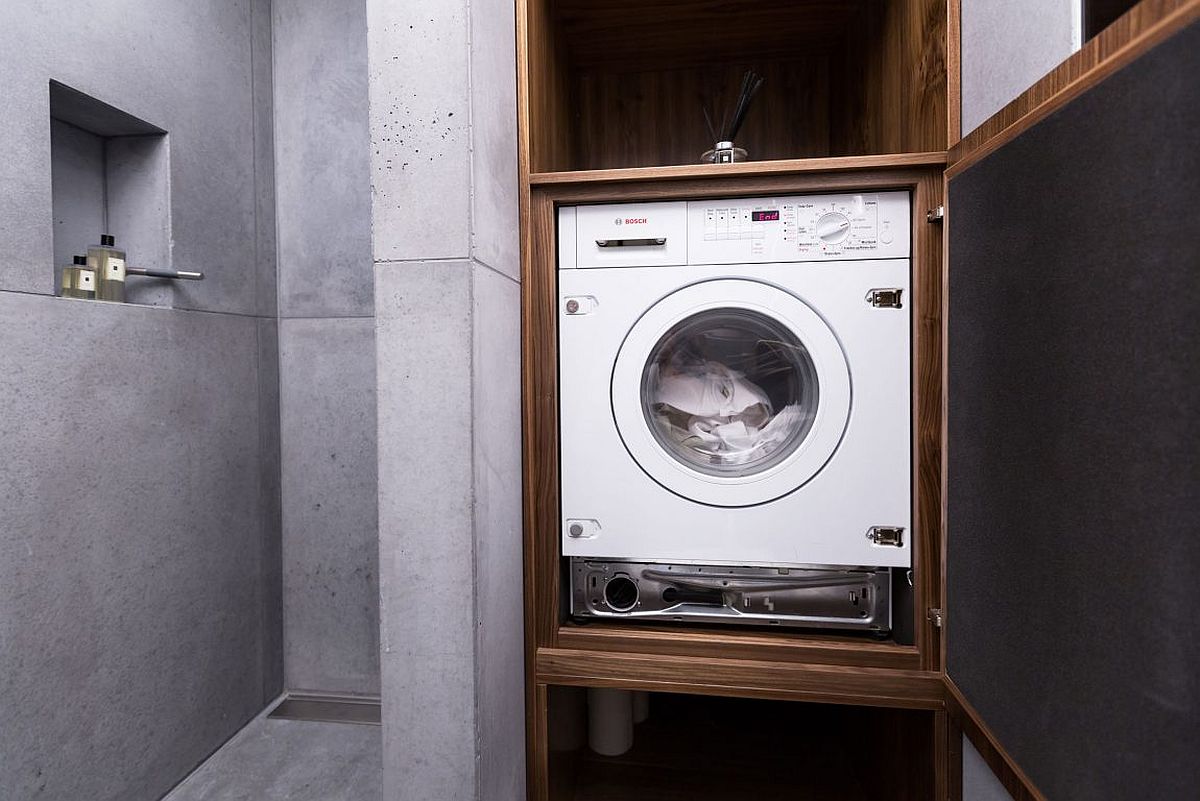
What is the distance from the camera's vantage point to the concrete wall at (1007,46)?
101 cm

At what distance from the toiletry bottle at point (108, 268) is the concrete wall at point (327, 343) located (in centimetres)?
63

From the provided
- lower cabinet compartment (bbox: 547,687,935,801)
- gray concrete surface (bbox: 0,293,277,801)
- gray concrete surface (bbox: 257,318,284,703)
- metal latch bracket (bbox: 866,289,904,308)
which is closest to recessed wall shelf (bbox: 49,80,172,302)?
gray concrete surface (bbox: 0,293,277,801)

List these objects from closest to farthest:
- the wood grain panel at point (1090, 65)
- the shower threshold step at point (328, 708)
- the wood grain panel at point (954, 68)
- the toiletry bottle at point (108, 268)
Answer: the wood grain panel at point (1090, 65), the wood grain panel at point (954, 68), the toiletry bottle at point (108, 268), the shower threshold step at point (328, 708)

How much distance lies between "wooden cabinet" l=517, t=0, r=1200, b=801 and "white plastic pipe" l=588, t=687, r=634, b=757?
0.12ft

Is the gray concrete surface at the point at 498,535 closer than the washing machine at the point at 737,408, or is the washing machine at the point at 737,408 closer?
the gray concrete surface at the point at 498,535

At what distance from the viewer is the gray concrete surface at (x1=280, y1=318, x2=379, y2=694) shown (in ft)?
7.60

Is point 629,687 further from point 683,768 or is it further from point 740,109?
point 740,109

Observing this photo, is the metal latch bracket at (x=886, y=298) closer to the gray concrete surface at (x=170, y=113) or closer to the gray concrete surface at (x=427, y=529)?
the gray concrete surface at (x=427, y=529)

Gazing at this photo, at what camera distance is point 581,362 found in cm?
155

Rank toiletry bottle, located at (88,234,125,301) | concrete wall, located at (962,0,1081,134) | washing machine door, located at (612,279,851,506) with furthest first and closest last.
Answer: toiletry bottle, located at (88,234,125,301), washing machine door, located at (612,279,851,506), concrete wall, located at (962,0,1081,134)

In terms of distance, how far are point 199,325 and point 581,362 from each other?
127 centimetres

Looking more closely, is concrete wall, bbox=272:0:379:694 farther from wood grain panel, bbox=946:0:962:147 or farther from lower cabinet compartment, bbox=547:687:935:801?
wood grain panel, bbox=946:0:962:147

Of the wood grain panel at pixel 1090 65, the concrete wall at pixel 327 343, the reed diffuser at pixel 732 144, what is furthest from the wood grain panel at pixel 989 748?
the concrete wall at pixel 327 343

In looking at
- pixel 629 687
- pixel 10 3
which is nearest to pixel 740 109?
pixel 629 687
